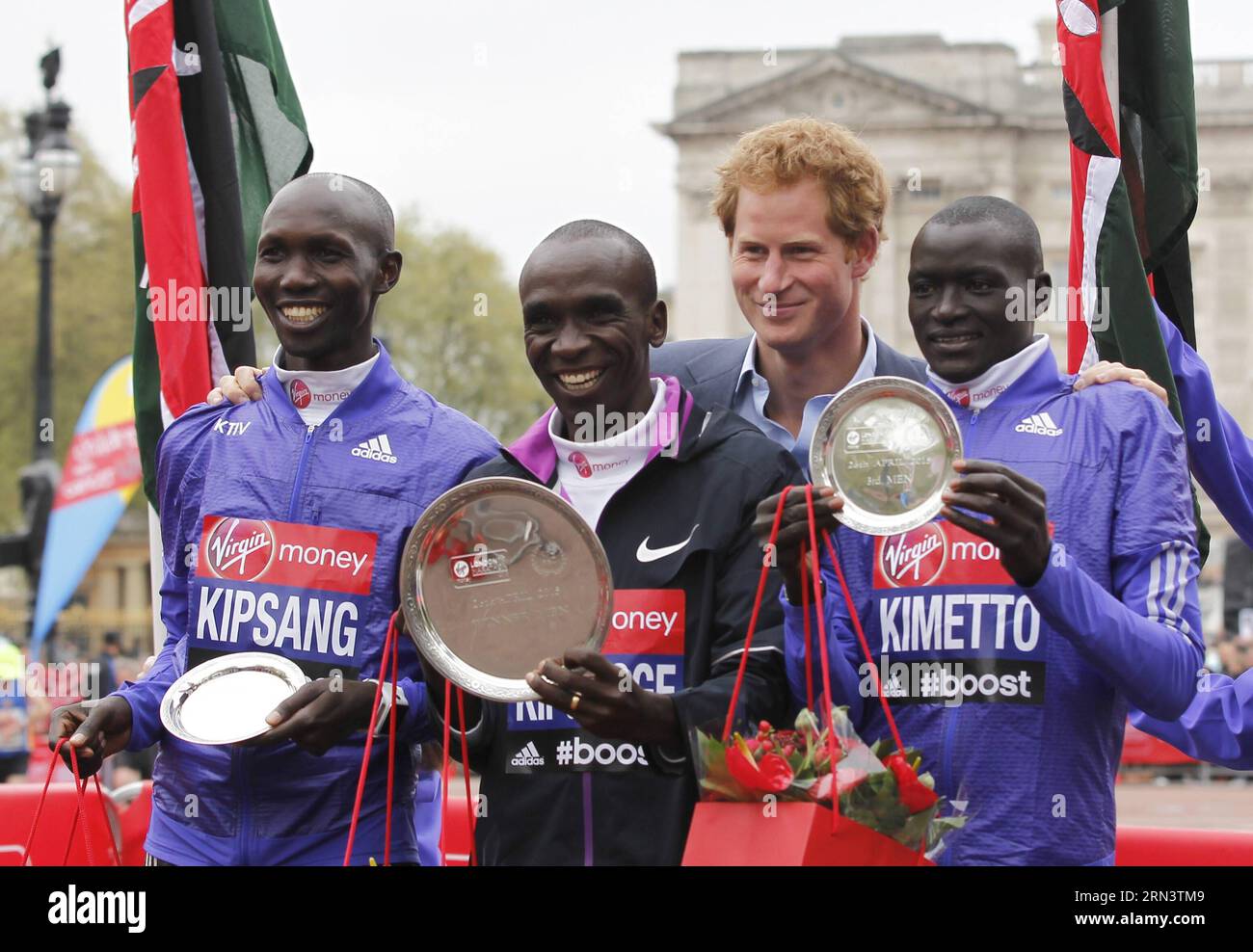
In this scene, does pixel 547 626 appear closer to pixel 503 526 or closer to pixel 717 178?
pixel 503 526

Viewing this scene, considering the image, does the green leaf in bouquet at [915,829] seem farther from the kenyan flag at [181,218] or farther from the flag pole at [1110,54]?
the kenyan flag at [181,218]

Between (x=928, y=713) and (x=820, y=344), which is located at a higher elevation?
(x=820, y=344)

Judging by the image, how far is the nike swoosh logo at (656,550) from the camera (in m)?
3.81

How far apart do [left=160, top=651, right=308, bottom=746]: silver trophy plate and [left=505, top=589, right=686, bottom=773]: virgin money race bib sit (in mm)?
564

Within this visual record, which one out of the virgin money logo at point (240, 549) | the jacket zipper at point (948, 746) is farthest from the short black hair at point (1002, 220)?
the virgin money logo at point (240, 549)

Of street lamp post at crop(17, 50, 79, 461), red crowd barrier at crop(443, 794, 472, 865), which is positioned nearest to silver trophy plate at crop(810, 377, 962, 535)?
red crowd barrier at crop(443, 794, 472, 865)

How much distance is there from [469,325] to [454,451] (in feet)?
164

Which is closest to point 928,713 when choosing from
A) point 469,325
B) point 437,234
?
point 469,325

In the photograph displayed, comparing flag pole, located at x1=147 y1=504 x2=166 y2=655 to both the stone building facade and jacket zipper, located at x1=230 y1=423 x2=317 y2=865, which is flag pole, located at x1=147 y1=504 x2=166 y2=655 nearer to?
jacket zipper, located at x1=230 y1=423 x2=317 y2=865

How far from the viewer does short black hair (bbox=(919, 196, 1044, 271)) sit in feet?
13.2

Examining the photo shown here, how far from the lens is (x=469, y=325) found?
54.1 meters

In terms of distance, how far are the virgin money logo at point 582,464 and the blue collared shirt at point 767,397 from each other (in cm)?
69

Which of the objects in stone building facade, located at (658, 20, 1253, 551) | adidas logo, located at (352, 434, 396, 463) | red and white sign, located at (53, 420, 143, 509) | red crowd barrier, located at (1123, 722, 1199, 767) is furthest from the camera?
stone building facade, located at (658, 20, 1253, 551)
